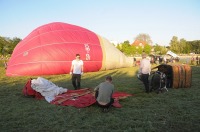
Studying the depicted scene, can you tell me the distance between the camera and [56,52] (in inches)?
618

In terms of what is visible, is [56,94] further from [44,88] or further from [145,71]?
[145,71]

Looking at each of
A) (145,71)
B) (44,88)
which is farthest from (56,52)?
(145,71)

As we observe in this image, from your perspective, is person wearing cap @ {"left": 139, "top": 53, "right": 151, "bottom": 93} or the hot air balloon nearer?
person wearing cap @ {"left": 139, "top": 53, "right": 151, "bottom": 93}

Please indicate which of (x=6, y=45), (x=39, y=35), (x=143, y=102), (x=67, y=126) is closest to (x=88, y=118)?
(x=67, y=126)

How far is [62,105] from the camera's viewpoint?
742cm

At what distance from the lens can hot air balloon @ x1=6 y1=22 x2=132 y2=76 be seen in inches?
605

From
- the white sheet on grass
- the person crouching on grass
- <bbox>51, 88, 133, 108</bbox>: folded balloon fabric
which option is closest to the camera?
the person crouching on grass

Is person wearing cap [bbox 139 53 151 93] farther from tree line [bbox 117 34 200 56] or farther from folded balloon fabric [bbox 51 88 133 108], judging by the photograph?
tree line [bbox 117 34 200 56]

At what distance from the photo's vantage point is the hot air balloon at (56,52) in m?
15.4

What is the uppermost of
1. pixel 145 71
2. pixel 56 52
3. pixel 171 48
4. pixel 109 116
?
pixel 171 48

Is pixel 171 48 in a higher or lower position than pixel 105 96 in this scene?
higher

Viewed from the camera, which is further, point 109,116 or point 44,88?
point 44,88

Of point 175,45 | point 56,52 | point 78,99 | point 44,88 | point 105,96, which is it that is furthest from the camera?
point 175,45

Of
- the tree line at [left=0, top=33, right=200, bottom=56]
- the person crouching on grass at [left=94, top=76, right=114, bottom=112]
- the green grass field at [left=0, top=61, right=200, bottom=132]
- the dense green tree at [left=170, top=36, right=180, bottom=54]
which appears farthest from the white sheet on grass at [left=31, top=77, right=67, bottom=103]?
the dense green tree at [left=170, top=36, right=180, bottom=54]
